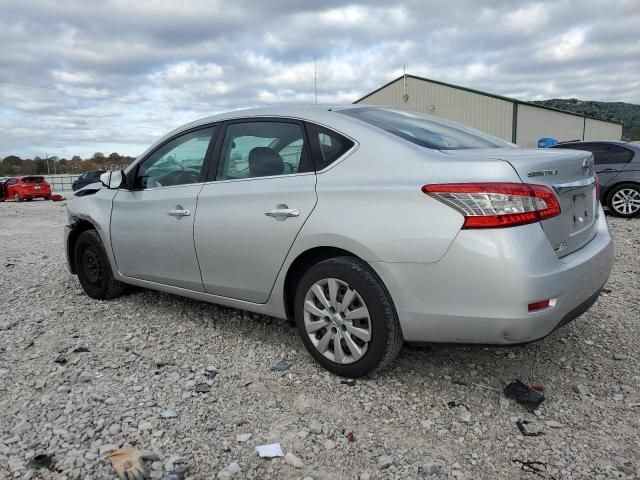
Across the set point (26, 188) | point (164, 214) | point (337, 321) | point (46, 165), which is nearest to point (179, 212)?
point (164, 214)

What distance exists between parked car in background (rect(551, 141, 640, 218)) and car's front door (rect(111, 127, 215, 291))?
7846 millimetres

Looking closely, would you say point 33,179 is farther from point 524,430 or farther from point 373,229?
point 524,430

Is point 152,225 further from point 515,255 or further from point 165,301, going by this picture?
point 515,255

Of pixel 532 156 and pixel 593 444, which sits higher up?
pixel 532 156

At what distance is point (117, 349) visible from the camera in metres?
3.70

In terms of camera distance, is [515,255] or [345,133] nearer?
[515,255]

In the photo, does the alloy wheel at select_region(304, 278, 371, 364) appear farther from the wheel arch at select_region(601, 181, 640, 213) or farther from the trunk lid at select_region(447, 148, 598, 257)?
the wheel arch at select_region(601, 181, 640, 213)

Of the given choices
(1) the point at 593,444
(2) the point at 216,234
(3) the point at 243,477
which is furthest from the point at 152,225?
(1) the point at 593,444

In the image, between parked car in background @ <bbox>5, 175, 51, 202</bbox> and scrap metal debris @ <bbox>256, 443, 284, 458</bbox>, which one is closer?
scrap metal debris @ <bbox>256, 443, 284, 458</bbox>

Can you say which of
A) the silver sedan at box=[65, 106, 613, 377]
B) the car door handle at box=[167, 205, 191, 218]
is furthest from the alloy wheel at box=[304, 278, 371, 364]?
the car door handle at box=[167, 205, 191, 218]

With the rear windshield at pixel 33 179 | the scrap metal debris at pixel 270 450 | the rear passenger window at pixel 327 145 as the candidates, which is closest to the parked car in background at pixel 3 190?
the rear windshield at pixel 33 179

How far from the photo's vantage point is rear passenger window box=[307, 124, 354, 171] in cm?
301

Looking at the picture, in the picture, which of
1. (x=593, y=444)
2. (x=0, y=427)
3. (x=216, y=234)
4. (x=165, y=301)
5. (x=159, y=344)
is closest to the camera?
(x=593, y=444)

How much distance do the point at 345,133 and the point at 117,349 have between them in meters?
2.24
